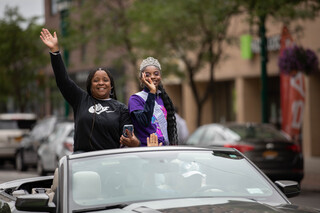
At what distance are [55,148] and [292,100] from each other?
22.3 feet

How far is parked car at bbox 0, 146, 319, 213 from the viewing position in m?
4.95

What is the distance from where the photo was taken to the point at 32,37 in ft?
122

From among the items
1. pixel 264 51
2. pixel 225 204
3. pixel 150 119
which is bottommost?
pixel 225 204

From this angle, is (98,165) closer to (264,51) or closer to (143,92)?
(143,92)

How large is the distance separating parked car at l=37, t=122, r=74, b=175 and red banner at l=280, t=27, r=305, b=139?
6124 millimetres

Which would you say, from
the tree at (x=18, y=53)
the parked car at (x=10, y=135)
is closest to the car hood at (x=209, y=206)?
the parked car at (x=10, y=135)

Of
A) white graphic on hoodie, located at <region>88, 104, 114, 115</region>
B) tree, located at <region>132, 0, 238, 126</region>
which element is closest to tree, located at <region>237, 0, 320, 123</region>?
tree, located at <region>132, 0, 238, 126</region>

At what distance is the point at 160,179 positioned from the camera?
5.29m

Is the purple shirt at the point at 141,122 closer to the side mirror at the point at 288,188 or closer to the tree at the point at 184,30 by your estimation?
the side mirror at the point at 288,188

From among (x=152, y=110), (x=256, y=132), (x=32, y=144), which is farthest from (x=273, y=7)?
(x=152, y=110)

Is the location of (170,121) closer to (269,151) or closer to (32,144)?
(269,151)

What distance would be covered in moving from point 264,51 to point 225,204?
612 inches

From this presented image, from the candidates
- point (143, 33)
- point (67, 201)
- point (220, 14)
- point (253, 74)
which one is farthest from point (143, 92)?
point (253, 74)

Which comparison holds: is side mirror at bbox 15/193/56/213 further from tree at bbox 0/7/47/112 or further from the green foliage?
tree at bbox 0/7/47/112
